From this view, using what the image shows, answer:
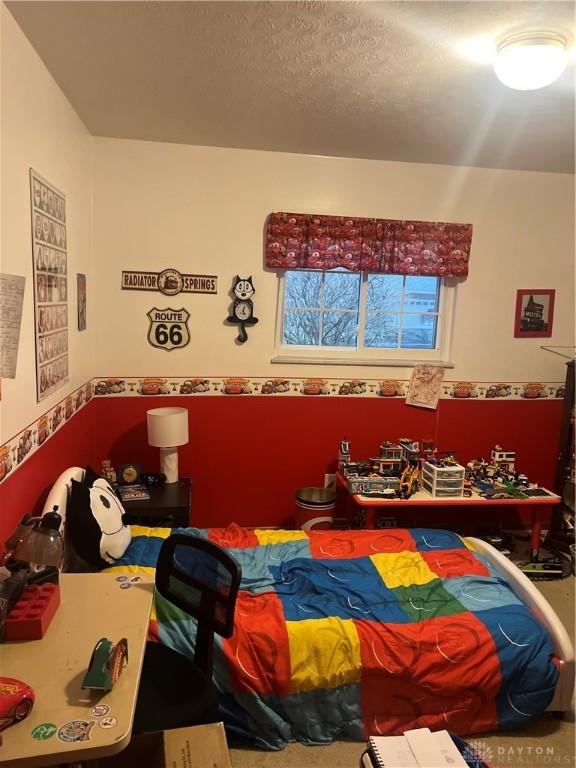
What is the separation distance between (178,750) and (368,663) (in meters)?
0.86

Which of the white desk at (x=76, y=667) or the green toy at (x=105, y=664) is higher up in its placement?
the green toy at (x=105, y=664)

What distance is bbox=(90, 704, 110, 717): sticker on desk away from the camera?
4.05ft

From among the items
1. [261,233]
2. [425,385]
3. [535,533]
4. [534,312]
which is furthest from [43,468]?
[534,312]

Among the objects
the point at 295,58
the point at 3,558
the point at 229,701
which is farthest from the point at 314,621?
the point at 295,58

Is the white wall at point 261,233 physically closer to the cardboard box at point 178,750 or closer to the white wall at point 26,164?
the white wall at point 26,164

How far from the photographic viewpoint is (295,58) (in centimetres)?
216

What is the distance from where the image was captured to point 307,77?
232 centimetres

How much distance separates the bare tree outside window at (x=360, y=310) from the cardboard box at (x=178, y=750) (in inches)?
103

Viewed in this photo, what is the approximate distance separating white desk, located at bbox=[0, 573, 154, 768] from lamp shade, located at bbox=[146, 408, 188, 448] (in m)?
1.45

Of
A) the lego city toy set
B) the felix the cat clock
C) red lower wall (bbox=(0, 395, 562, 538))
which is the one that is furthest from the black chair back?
the felix the cat clock

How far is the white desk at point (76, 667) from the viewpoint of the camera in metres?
1.15

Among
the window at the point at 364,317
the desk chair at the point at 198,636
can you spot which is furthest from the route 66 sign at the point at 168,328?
the desk chair at the point at 198,636

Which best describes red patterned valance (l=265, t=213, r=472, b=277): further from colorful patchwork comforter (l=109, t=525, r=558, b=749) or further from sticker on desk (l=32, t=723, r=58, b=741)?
sticker on desk (l=32, t=723, r=58, b=741)

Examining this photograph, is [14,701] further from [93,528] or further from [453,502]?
[453,502]
